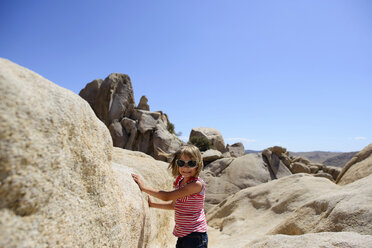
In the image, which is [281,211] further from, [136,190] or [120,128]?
[120,128]

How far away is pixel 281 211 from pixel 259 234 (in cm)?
121

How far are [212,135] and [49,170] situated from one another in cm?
3052

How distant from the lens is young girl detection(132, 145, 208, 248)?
2.73 m

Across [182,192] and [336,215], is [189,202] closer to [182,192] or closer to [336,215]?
[182,192]

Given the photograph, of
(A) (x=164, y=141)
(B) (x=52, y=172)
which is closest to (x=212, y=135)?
(A) (x=164, y=141)

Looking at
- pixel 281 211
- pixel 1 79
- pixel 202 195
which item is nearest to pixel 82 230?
pixel 1 79

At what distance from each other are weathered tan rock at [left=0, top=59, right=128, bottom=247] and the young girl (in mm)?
795

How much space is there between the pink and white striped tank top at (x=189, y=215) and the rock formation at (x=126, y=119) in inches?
819

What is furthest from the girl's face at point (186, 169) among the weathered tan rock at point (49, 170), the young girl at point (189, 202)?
the weathered tan rock at point (49, 170)

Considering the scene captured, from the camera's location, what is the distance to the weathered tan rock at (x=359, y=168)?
22.2ft

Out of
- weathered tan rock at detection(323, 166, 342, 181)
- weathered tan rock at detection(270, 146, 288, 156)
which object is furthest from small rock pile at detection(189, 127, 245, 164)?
weathered tan rock at detection(270, 146, 288, 156)

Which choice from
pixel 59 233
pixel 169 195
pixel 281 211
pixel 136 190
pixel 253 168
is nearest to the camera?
pixel 59 233

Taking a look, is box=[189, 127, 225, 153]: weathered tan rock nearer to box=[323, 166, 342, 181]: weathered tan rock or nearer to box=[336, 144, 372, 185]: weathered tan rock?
box=[323, 166, 342, 181]: weathered tan rock

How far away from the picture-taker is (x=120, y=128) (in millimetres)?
24469
